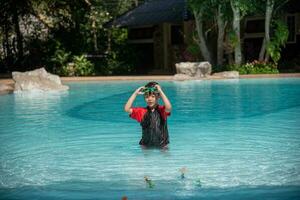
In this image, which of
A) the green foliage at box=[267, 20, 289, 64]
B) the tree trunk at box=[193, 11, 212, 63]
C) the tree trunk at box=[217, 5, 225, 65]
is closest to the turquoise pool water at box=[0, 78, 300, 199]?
the green foliage at box=[267, 20, 289, 64]

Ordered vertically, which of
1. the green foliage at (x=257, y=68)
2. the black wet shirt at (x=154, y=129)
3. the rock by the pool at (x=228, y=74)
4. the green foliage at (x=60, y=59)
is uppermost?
the green foliage at (x=60, y=59)

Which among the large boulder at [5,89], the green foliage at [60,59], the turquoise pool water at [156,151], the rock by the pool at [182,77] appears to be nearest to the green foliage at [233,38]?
the rock by the pool at [182,77]

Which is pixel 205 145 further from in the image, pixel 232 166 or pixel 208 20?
pixel 208 20

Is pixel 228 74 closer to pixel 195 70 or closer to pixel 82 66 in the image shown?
pixel 195 70

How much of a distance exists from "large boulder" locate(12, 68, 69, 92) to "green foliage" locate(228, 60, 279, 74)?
7508 millimetres

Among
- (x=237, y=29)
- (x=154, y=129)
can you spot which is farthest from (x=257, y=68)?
(x=154, y=129)

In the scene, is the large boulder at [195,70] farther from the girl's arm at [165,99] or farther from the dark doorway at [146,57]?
the girl's arm at [165,99]

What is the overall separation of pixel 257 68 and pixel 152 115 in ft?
49.3

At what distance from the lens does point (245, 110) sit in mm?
11188

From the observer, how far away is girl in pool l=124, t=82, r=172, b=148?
6367 mm

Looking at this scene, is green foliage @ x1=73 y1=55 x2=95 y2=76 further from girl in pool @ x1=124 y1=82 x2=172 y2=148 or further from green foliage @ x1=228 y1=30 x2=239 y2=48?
girl in pool @ x1=124 y1=82 x2=172 y2=148

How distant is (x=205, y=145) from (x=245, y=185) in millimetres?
2517

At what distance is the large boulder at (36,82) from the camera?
1781 cm

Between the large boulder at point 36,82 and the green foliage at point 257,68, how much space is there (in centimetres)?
751
